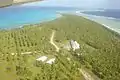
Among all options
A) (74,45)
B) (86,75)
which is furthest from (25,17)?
(86,75)

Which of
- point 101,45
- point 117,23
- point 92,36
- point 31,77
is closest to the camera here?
point 31,77

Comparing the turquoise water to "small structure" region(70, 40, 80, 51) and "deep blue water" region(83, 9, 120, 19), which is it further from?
"small structure" region(70, 40, 80, 51)

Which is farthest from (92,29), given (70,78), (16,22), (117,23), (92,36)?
(70,78)

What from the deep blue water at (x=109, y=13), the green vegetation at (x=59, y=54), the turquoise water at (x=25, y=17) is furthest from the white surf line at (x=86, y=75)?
the deep blue water at (x=109, y=13)

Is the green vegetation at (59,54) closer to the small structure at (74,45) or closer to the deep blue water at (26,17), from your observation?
the small structure at (74,45)

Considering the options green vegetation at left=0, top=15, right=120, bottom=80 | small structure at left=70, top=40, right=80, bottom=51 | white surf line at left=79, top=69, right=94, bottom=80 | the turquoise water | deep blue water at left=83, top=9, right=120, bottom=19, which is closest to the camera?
green vegetation at left=0, top=15, right=120, bottom=80

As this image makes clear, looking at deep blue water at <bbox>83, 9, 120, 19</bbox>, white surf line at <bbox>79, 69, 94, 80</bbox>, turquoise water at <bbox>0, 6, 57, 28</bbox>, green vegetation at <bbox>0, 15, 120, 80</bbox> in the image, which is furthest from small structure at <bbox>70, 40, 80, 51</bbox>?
deep blue water at <bbox>83, 9, 120, 19</bbox>

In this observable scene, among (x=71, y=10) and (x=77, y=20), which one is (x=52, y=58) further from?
(x=71, y=10)

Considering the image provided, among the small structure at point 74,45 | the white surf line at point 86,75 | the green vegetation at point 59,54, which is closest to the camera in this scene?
the green vegetation at point 59,54

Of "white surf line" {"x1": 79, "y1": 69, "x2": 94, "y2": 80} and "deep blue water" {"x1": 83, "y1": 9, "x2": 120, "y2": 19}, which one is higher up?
"deep blue water" {"x1": 83, "y1": 9, "x2": 120, "y2": 19}
